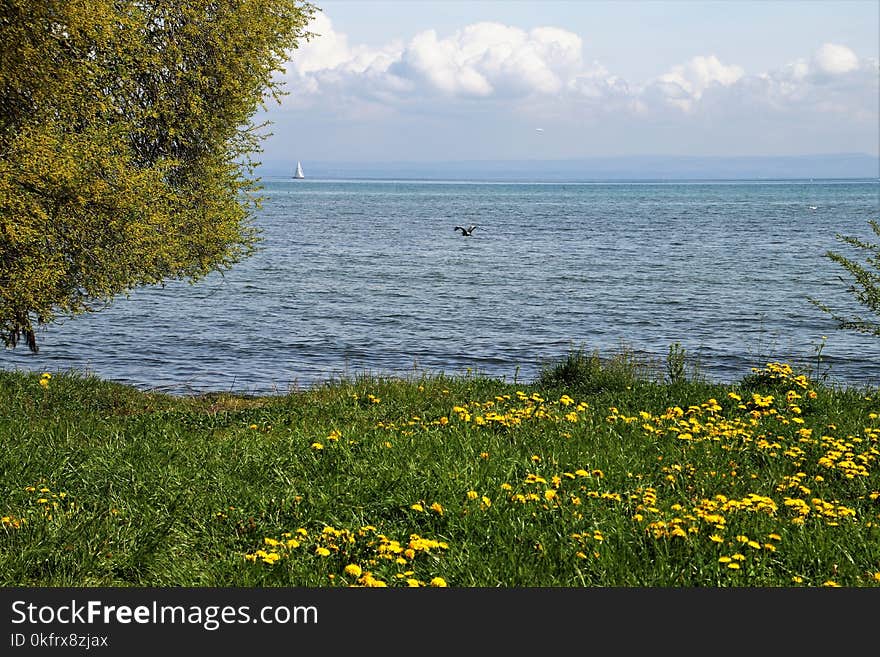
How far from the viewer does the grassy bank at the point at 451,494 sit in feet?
24.0

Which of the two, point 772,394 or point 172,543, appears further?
point 772,394

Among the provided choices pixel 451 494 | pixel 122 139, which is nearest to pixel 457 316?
pixel 122 139

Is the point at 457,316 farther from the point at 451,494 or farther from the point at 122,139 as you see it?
the point at 451,494

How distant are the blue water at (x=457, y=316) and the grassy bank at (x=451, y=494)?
310 inches

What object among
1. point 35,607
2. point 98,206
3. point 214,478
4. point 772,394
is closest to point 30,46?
point 98,206

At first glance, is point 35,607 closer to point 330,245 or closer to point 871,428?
point 871,428

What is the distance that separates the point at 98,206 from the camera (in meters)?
15.8

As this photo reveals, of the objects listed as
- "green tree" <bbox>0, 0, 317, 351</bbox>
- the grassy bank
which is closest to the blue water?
"green tree" <bbox>0, 0, 317, 351</bbox>

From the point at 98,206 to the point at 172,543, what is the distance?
945cm

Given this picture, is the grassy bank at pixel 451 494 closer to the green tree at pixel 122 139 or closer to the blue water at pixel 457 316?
the green tree at pixel 122 139

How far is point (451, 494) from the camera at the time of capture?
8.88m

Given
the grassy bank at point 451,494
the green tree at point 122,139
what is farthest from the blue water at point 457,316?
the grassy bank at point 451,494

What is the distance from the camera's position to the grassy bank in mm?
7309

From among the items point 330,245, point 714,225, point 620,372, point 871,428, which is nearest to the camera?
point 871,428
